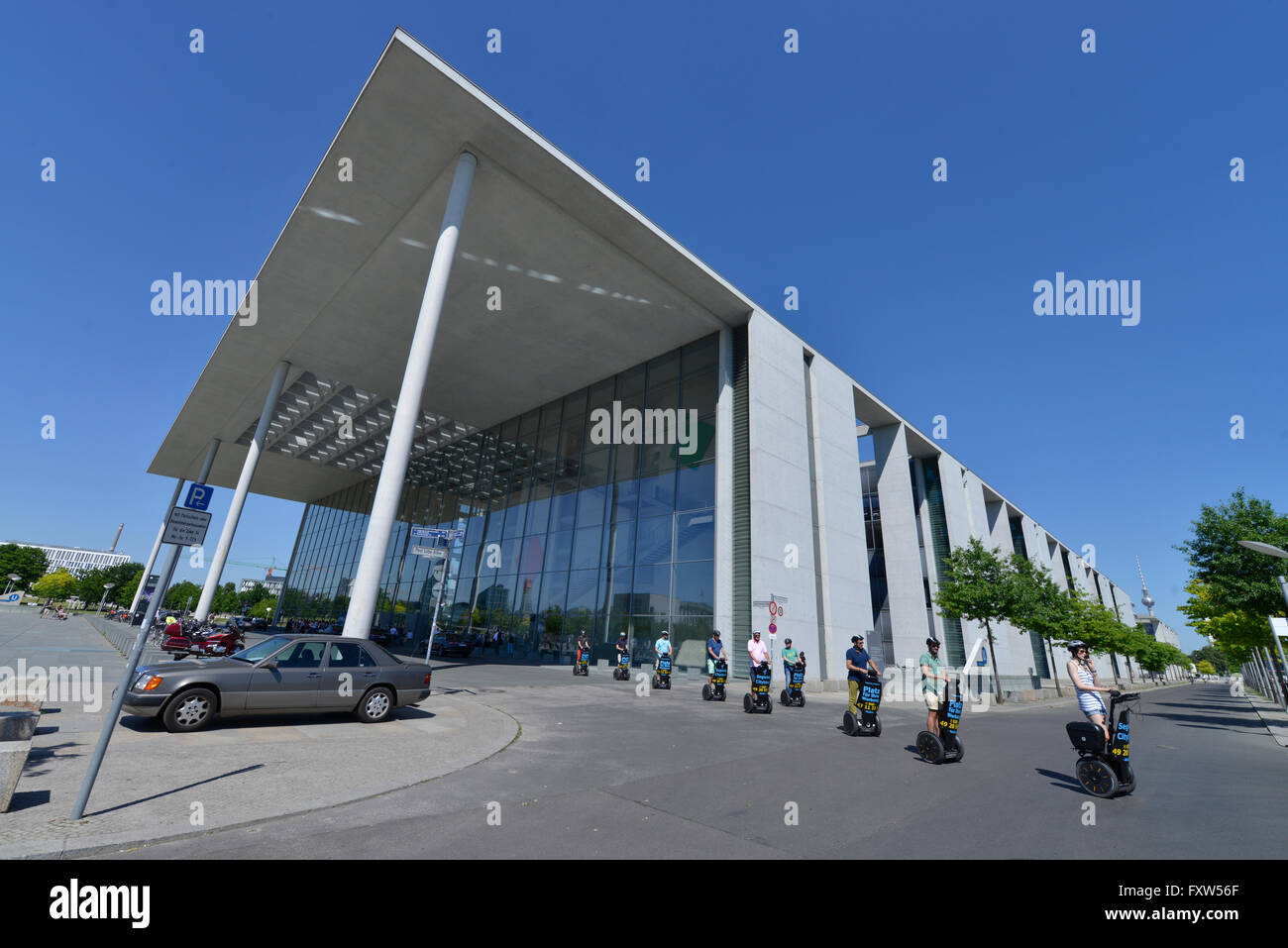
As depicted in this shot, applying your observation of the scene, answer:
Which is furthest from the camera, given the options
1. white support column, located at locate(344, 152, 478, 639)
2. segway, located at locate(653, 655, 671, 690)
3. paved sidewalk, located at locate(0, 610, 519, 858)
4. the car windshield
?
segway, located at locate(653, 655, 671, 690)

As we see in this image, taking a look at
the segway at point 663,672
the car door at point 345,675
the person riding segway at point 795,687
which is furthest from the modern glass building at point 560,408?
the car door at point 345,675

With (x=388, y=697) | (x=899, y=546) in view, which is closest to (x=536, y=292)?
(x=388, y=697)

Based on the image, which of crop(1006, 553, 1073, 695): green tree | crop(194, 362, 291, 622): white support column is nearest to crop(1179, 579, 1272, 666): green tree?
crop(1006, 553, 1073, 695): green tree

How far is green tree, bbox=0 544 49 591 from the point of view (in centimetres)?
9668

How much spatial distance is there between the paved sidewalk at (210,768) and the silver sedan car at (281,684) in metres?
0.30

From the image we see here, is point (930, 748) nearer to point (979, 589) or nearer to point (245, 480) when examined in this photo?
point (979, 589)

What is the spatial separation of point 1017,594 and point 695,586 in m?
15.8

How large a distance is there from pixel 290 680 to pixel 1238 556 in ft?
93.8

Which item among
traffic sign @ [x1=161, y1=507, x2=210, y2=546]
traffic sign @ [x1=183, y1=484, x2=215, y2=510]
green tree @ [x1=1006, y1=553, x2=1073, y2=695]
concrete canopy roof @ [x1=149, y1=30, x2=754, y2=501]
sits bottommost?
traffic sign @ [x1=161, y1=507, x2=210, y2=546]

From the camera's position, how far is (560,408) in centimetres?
3036

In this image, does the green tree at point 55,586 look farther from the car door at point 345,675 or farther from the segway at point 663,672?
the car door at point 345,675

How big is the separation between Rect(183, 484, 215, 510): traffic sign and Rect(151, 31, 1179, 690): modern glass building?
23.5 feet

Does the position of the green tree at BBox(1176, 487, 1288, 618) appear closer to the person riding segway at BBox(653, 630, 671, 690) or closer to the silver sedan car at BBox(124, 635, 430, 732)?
the person riding segway at BBox(653, 630, 671, 690)

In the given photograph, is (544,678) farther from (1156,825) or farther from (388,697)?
(1156,825)
